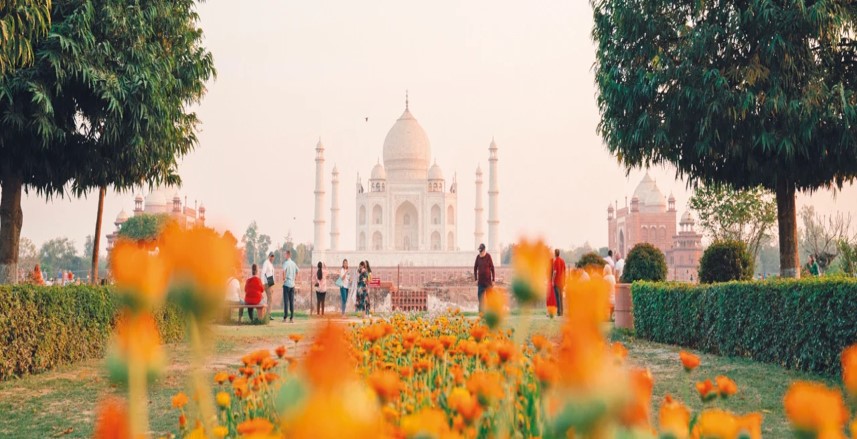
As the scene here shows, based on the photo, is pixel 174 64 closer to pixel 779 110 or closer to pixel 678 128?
pixel 678 128

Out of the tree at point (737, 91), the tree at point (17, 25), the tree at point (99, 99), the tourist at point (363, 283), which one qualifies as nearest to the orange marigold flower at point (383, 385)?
the tree at point (17, 25)

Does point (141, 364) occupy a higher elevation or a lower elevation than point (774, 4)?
lower

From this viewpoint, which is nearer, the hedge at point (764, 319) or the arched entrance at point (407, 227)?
the hedge at point (764, 319)

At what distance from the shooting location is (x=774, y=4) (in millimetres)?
10445

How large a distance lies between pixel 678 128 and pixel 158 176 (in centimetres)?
759

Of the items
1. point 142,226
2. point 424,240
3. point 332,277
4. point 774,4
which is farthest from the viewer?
point 424,240

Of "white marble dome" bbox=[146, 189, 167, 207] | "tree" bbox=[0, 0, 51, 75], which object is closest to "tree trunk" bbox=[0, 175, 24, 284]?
"tree" bbox=[0, 0, 51, 75]

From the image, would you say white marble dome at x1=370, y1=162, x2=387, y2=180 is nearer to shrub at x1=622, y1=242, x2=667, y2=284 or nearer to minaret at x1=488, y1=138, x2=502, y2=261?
minaret at x1=488, y1=138, x2=502, y2=261

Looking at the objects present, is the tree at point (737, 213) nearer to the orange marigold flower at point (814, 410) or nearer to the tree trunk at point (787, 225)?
the tree trunk at point (787, 225)

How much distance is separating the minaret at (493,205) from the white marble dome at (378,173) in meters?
7.24

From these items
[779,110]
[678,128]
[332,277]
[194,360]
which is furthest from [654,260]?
[332,277]

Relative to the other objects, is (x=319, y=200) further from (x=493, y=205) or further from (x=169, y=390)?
(x=169, y=390)

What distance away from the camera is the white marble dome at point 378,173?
46.5 metres

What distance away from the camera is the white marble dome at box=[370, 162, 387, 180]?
153 ft
